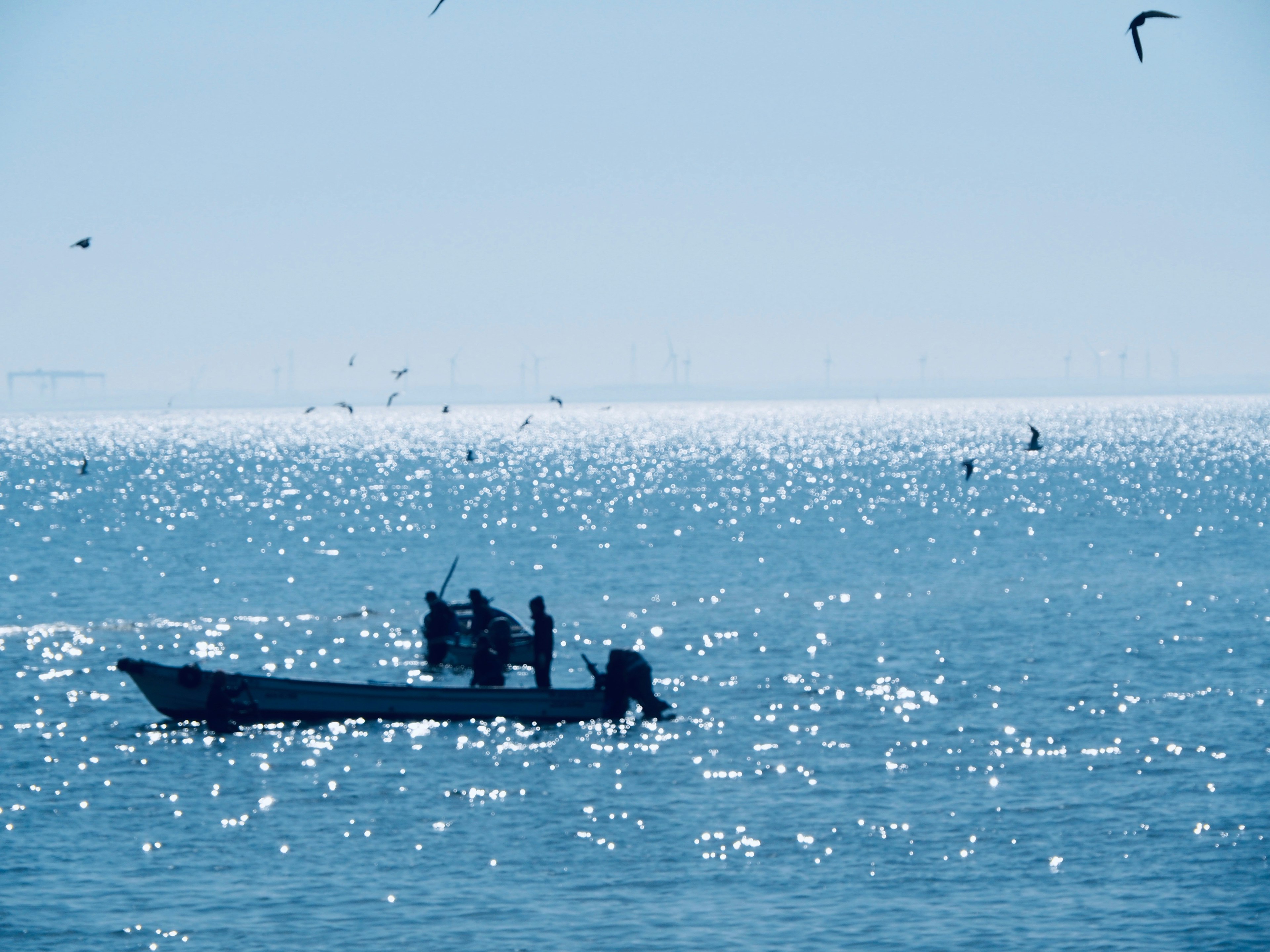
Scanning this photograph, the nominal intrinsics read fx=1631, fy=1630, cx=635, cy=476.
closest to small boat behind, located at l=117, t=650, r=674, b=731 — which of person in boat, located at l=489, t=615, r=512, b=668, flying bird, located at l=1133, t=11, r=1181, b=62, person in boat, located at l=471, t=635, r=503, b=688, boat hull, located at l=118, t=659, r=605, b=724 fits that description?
boat hull, located at l=118, t=659, r=605, b=724

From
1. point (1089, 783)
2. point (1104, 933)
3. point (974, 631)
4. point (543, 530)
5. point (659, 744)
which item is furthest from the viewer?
point (543, 530)

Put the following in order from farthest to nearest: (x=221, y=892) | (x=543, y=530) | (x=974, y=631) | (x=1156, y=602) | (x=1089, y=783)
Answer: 1. (x=543, y=530)
2. (x=1156, y=602)
3. (x=974, y=631)
4. (x=1089, y=783)
5. (x=221, y=892)

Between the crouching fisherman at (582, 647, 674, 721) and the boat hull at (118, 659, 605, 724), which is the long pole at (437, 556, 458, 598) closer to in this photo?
the boat hull at (118, 659, 605, 724)

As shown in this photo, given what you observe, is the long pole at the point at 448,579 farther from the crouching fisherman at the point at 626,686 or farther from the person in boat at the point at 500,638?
the crouching fisherman at the point at 626,686

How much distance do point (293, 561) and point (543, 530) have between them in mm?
21964

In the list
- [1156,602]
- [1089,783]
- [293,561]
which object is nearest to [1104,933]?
[1089,783]

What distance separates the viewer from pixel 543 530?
100000 millimetres

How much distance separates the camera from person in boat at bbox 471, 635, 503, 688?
125ft

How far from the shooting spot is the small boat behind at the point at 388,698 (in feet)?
120

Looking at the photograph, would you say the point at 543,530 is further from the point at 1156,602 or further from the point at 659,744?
the point at 659,744

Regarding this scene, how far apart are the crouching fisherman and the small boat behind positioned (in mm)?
15

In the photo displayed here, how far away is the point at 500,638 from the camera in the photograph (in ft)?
126

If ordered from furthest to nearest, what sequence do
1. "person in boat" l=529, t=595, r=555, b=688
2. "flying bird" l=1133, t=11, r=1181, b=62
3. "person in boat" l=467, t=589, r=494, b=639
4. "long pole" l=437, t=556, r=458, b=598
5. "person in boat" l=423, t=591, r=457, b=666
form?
1. "long pole" l=437, t=556, r=458, b=598
2. "person in boat" l=423, t=591, r=457, b=666
3. "person in boat" l=467, t=589, r=494, b=639
4. "person in boat" l=529, t=595, r=555, b=688
5. "flying bird" l=1133, t=11, r=1181, b=62

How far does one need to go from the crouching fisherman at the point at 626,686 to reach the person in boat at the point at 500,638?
7.87 ft
